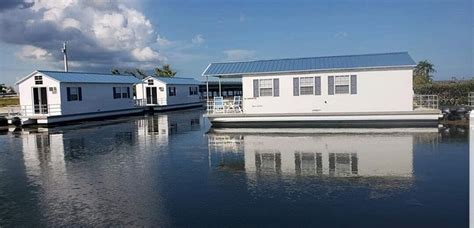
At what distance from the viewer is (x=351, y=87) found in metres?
19.7

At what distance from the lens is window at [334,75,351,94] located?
778 inches

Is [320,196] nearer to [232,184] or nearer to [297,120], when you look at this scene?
[232,184]

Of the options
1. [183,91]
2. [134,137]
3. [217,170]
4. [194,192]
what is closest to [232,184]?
[194,192]

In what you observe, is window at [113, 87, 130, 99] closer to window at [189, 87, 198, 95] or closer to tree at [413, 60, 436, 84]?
window at [189, 87, 198, 95]

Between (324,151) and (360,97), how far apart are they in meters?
8.14

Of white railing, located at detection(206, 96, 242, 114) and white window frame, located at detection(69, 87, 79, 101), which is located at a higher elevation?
white window frame, located at detection(69, 87, 79, 101)

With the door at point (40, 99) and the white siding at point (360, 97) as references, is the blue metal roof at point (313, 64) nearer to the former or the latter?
the white siding at point (360, 97)

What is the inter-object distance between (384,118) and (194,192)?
44.3 feet

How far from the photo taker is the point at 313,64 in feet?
67.7

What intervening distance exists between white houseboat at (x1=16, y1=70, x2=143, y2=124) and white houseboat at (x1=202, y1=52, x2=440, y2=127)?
10.6m

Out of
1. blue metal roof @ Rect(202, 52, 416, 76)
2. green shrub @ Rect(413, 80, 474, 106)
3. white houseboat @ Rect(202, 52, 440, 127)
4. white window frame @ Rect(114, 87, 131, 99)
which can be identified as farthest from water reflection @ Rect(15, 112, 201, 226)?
green shrub @ Rect(413, 80, 474, 106)

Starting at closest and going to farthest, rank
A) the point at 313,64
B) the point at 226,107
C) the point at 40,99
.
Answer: the point at 313,64, the point at 226,107, the point at 40,99

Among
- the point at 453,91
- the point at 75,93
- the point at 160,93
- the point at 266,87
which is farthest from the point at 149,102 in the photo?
the point at 453,91

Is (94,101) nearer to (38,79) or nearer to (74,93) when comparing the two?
(74,93)
